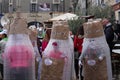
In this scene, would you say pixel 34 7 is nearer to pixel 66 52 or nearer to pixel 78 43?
pixel 78 43

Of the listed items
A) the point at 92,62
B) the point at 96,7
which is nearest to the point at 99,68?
the point at 92,62

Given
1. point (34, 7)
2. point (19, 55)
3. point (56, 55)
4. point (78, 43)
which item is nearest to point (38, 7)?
point (34, 7)

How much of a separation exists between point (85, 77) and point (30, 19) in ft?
174

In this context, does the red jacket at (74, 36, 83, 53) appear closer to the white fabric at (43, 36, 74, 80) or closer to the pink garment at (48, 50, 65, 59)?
the white fabric at (43, 36, 74, 80)

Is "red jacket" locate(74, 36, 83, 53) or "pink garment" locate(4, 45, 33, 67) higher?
"pink garment" locate(4, 45, 33, 67)

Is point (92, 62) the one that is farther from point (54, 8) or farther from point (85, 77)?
point (54, 8)

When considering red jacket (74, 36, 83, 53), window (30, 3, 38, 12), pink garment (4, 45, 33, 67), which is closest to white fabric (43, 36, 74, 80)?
pink garment (4, 45, 33, 67)

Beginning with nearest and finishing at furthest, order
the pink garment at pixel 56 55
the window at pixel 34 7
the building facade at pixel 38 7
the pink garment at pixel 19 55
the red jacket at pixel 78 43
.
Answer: the pink garment at pixel 19 55 < the pink garment at pixel 56 55 < the red jacket at pixel 78 43 < the building facade at pixel 38 7 < the window at pixel 34 7

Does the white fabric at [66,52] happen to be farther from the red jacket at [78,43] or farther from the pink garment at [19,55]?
the red jacket at [78,43]

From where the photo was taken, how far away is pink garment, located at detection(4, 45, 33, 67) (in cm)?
609

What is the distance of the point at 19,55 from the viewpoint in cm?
611

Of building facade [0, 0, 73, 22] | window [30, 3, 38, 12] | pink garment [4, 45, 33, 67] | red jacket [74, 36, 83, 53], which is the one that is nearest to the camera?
pink garment [4, 45, 33, 67]

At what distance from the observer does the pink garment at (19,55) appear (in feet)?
20.0

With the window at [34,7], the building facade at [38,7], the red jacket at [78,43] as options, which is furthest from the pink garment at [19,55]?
the window at [34,7]
